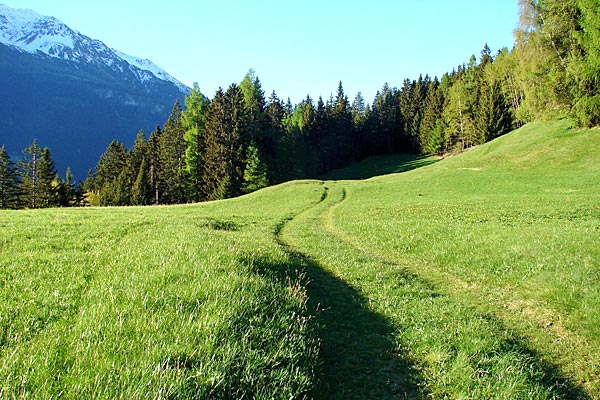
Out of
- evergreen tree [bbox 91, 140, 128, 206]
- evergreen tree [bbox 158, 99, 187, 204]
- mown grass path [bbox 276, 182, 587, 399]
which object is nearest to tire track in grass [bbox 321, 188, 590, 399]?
mown grass path [bbox 276, 182, 587, 399]

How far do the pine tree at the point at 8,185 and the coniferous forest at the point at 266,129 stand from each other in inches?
7.6

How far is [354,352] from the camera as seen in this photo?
716 centimetres

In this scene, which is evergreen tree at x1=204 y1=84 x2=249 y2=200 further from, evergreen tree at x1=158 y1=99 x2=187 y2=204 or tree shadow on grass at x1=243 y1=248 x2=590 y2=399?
tree shadow on grass at x1=243 y1=248 x2=590 y2=399

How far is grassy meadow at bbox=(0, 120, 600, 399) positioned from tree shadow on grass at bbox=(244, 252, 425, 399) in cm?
4

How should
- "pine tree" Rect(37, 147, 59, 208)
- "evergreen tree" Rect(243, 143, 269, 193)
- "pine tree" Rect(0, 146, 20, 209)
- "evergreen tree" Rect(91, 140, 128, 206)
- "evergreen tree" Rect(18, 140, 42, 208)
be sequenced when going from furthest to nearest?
1. "evergreen tree" Rect(91, 140, 128, 206)
2. "pine tree" Rect(37, 147, 59, 208)
3. "evergreen tree" Rect(18, 140, 42, 208)
4. "pine tree" Rect(0, 146, 20, 209)
5. "evergreen tree" Rect(243, 143, 269, 193)

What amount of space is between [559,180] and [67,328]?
1868 inches

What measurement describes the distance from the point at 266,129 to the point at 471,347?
80.3 meters

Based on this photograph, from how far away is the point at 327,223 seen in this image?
27375mm

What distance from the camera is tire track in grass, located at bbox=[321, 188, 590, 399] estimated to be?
19.5 feet

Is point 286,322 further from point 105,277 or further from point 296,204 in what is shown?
point 296,204

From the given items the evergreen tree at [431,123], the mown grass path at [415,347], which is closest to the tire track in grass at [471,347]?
the mown grass path at [415,347]

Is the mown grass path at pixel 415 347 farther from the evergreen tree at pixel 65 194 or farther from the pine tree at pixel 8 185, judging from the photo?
the evergreen tree at pixel 65 194

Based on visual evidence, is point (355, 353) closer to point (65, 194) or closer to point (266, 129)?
point (266, 129)

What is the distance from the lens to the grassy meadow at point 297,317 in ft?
14.6
